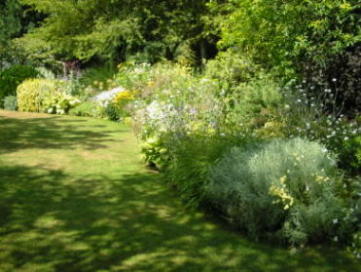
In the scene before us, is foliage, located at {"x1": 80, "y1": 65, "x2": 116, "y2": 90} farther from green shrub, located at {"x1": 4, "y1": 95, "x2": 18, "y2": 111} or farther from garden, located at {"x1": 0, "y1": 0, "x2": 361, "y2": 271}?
green shrub, located at {"x1": 4, "y1": 95, "x2": 18, "y2": 111}

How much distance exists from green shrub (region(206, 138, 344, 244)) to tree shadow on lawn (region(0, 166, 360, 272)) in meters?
0.23

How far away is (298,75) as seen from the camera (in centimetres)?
980

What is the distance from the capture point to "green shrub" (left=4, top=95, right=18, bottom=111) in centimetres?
1630

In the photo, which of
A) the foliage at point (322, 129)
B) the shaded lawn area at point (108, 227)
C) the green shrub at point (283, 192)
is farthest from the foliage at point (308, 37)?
the shaded lawn area at point (108, 227)

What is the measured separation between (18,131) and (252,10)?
5966 mm

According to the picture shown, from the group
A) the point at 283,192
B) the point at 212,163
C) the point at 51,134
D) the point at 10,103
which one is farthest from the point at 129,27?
the point at 283,192

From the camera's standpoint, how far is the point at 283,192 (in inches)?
197

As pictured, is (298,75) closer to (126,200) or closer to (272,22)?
(272,22)

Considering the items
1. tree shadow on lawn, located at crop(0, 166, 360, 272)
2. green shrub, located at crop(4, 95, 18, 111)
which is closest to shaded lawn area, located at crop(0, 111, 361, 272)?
tree shadow on lawn, located at crop(0, 166, 360, 272)

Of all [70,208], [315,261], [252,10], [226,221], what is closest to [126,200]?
[70,208]

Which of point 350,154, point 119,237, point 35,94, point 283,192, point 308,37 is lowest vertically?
point 119,237

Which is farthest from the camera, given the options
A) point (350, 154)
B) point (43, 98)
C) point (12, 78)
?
point (12, 78)

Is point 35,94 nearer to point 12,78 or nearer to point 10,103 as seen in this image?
point 10,103

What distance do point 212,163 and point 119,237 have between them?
1598 millimetres
